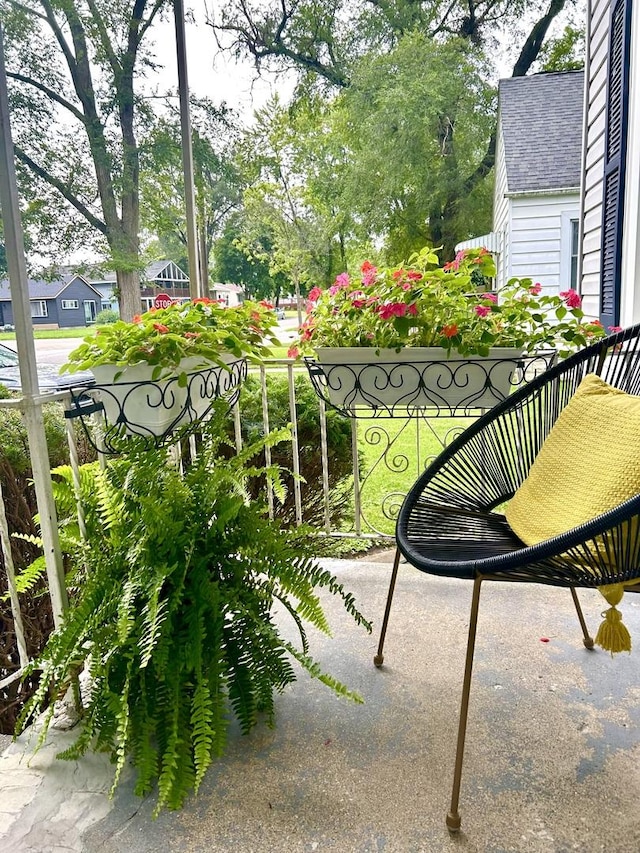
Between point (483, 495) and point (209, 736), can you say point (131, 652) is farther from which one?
point (483, 495)

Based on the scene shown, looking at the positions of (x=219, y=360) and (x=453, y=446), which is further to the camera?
(x=453, y=446)

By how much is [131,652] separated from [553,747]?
819mm

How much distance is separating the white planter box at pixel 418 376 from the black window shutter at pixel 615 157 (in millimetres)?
859

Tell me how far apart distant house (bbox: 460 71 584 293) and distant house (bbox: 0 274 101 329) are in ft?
9.87

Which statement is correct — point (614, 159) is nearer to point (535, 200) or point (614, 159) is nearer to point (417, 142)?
point (417, 142)

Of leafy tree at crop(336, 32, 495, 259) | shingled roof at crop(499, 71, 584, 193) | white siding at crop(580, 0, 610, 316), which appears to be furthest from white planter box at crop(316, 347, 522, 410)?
shingled roof at crop(499, 71, 584, 193)

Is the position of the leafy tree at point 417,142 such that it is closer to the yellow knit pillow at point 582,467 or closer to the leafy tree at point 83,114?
the leafy tree at point 83,114

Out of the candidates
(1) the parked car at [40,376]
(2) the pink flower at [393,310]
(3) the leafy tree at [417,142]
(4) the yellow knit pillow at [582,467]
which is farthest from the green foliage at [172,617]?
(3) the leafy tree at [417,142]

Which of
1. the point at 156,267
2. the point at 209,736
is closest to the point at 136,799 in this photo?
the point at 209,736

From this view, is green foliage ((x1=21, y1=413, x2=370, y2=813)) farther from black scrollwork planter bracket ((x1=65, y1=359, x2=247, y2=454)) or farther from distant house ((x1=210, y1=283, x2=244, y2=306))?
distant house ((x1=210, y1=283, x2=244, y2=306))

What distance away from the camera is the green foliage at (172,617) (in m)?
1.00

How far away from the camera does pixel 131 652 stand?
1012 mm

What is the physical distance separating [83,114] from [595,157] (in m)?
2.22

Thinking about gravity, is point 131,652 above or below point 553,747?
above
